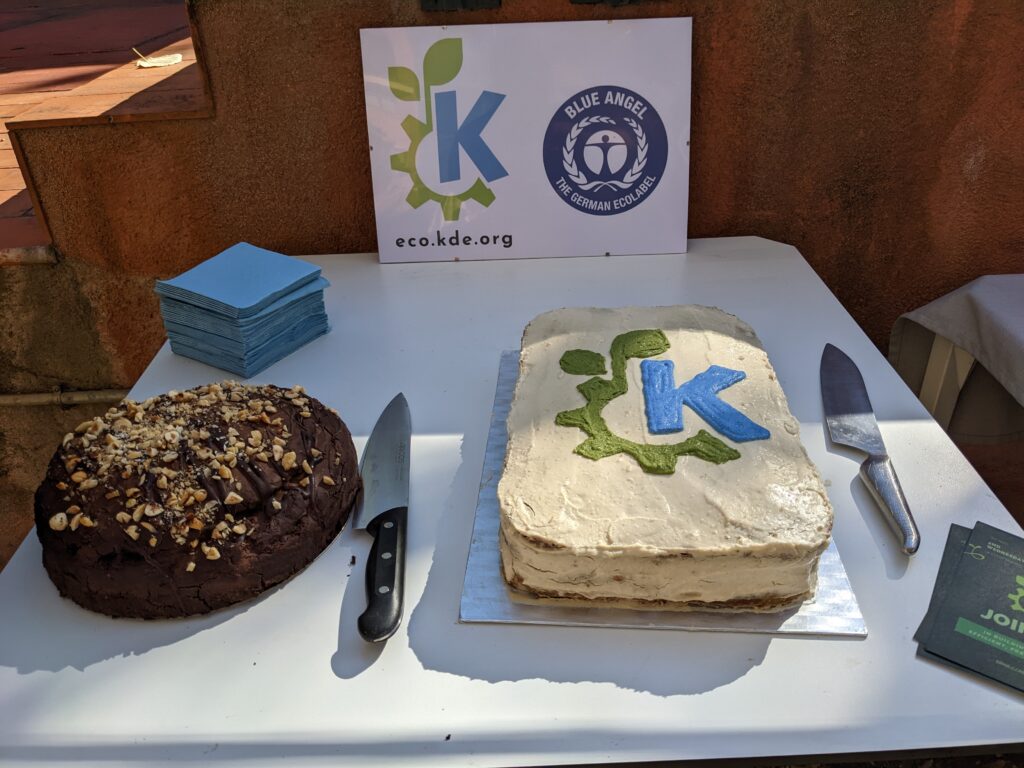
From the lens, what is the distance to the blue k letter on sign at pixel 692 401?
1.16 m

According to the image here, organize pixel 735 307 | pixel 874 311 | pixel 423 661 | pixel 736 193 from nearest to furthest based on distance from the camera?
1. pixel 423 661
2. pixel 735 307
3. pixel 736 193
4. pixel 874 311

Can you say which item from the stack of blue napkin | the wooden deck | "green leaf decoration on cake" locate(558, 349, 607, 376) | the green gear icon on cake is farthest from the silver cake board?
the wooden deck

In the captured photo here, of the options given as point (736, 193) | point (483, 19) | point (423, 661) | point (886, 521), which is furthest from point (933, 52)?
point (423, 661)

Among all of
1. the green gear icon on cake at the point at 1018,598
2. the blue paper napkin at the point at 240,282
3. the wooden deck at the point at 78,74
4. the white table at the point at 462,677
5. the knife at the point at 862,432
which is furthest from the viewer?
the wooden deck at the point at 78,74

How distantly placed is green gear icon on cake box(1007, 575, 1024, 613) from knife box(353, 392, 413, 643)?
74 cm

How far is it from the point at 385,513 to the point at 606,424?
1.11 ft

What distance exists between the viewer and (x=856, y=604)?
1014mm

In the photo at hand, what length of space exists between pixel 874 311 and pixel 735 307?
1.99ft

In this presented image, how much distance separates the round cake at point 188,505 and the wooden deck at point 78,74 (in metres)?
0.99

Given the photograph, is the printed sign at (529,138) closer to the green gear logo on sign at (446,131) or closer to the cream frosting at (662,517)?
the green gear logo on sign at (446,131)

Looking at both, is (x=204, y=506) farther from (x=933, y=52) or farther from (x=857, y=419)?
(x=933, y=52)

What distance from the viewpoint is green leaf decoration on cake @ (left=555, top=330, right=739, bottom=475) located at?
1114 mm

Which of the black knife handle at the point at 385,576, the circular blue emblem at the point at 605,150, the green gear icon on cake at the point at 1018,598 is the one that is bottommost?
the green gear icon on cake at the point at 1018,598

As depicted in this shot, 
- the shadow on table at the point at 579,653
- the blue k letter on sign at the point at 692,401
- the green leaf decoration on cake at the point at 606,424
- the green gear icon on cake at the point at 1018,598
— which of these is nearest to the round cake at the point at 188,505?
the shadow on table at the point at 579,653
